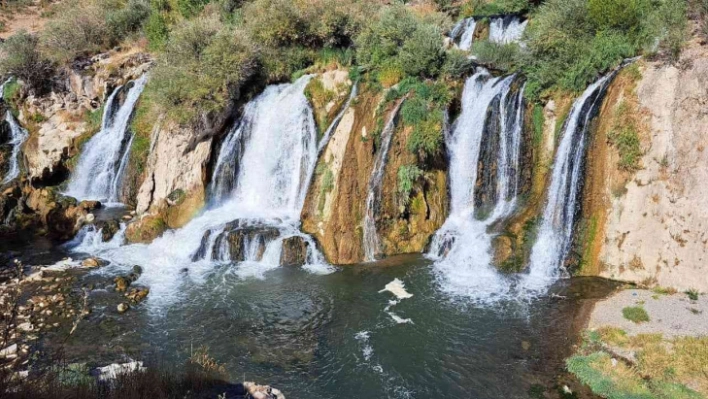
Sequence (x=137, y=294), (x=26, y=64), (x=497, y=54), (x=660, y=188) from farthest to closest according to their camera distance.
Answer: (x=26, y=64)
(x=497, y=54)
(x=137, y=294)
(x=660, y=188)

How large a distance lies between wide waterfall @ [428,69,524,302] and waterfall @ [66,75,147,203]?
14.8 metres

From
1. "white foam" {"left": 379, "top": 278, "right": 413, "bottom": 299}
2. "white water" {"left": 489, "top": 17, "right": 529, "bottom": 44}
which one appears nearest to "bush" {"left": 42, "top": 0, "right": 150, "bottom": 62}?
"white water" {"left": 489, "top": 17, "right": 529, "bottom": 44}

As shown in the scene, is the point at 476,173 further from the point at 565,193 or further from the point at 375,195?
the point at 375,195

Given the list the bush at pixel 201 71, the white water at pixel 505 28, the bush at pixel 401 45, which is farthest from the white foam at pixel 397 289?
the white water at pixel 505 28

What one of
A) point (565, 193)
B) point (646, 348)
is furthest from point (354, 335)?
point (565, 193)

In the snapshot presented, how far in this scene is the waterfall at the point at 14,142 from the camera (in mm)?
23125

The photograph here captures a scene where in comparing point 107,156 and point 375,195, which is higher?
point 107,156

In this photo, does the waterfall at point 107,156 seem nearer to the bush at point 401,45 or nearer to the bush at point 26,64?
the bush at point 26,64

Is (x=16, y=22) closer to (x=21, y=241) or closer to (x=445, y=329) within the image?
(x=21, y=241)

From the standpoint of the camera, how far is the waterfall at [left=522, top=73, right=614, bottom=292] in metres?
15.4

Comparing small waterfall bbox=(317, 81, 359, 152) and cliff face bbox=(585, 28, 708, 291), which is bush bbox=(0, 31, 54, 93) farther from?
cliff face bbox=(585, 28, 708, 291)

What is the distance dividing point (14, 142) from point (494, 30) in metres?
Result: 24.2

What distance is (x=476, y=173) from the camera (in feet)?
58.2

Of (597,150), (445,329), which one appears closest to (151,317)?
(445,329)
